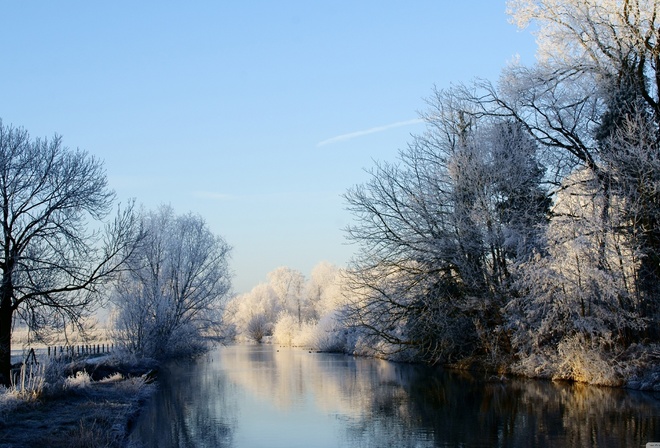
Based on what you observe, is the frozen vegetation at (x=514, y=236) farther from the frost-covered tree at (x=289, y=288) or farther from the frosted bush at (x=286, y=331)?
the frost-covered tree at (x=289, y=288)

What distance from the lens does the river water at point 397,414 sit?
1413 cm

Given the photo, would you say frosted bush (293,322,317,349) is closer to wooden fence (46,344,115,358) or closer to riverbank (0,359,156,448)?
wooden fence (46,344,115,358)

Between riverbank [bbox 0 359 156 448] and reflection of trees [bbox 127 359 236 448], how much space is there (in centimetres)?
53

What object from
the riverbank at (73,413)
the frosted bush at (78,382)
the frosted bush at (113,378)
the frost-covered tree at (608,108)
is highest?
the frost-covered tree at (608,108)

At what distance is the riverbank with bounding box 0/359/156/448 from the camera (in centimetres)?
1230

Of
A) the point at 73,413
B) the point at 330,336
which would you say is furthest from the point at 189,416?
the point at 330,336

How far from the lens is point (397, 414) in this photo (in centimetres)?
1800

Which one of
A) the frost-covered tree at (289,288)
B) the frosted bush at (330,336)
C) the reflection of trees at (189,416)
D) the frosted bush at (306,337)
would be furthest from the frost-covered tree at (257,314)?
the reflection of trees at (189,416)

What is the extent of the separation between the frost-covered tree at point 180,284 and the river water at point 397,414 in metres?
11.2

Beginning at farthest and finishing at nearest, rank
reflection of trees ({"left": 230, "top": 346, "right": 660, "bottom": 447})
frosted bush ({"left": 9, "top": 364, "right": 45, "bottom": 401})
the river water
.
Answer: frosted bush ({"left": 9, "top": 364, "right": 45, "bottom": 401}) → the river water → reflection of trees ({"left": 230, "top": 346, "right": 660, "bottom": 447})

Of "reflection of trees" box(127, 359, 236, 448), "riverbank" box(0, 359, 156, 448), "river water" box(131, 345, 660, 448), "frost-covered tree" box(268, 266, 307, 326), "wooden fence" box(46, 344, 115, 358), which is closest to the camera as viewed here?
"riverbank" box(0, 359, 156, 448)

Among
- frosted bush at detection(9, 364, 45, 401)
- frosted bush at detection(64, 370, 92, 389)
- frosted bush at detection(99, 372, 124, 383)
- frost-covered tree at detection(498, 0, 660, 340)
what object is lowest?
frosted bush at detection(99, 372, 124, 383)

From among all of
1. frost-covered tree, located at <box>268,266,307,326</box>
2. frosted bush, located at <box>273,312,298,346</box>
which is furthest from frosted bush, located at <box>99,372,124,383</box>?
frost-covered tree, located at <box>268,266,307,326</box>

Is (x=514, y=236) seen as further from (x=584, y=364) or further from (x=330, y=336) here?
(x=330, y=336)
